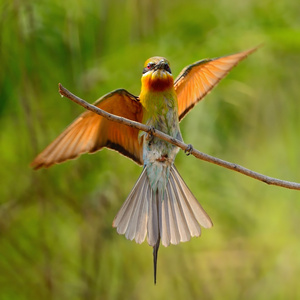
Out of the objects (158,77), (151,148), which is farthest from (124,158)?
(158,77)

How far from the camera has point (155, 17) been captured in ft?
9.78

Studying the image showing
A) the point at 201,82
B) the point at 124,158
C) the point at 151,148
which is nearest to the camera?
the point at 151,148

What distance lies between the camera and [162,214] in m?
2.38

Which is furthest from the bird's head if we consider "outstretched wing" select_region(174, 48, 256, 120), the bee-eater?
"outstretched wing" select_region(174, 48, 256, 120)

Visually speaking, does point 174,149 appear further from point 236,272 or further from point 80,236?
point 236,272

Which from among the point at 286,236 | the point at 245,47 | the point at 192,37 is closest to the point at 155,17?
the point at 192,37

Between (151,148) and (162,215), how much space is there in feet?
0.76

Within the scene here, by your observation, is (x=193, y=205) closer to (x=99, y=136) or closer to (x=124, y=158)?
(x=99, y=136)

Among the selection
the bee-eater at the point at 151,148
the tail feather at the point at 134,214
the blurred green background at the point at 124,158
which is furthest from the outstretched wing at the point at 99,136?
the blurred green background at the point at 124,158

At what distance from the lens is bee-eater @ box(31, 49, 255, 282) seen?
90.5 inches

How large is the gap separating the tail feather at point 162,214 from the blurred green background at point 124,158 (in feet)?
Answer: 1.58

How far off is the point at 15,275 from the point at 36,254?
120mm

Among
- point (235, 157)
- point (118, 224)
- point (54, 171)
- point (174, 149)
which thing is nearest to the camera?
point (118, 224)

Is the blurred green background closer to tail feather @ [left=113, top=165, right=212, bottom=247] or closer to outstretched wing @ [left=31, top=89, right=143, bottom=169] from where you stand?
outstretched wing @ [left=31, top=89, right=143, bottom=169]
